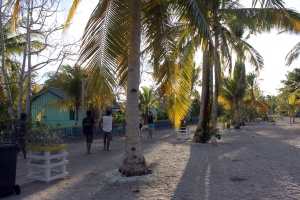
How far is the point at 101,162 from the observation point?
30.7ft

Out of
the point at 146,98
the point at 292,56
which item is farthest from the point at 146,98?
the point at 292,56

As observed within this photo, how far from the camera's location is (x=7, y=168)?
5.59m

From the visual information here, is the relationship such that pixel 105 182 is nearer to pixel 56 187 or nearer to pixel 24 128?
pixel 56 187

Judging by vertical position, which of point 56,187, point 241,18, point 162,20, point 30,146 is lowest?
point 56,187

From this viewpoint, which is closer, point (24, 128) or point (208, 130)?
point (24, 128)

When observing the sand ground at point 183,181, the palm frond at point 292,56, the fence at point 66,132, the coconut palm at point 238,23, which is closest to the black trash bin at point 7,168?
the sand ground at point 183,181

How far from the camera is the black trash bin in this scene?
5512mm

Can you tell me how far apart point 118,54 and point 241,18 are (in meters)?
5.97

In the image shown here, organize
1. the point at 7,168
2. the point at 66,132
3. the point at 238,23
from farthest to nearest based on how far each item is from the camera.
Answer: the point at 66,132 → the point at 238,23 → the point at 7,168

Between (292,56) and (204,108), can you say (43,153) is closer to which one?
(204,108)

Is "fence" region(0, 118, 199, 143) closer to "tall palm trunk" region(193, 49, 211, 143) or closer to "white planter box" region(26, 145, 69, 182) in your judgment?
"white planter box" region(26, 145, 69, 182)

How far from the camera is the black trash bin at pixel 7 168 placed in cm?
551

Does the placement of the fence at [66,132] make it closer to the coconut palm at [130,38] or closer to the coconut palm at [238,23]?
the coconut palm at [130,38]

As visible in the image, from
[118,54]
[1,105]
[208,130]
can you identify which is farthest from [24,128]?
[208,130]
